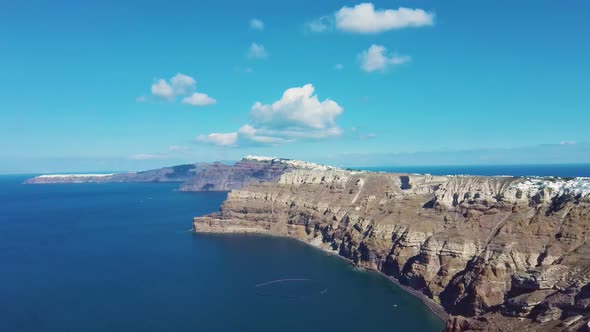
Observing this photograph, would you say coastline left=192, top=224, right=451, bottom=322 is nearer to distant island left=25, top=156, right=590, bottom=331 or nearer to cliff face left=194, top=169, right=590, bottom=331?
distant island left=25, top=156, right=590, bottom=331

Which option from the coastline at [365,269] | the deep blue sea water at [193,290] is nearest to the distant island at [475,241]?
the coastline at [365,269]

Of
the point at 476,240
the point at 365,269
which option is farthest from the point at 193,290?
the point at 476,240

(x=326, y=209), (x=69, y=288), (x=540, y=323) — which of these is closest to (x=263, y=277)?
(x=69, y=288)

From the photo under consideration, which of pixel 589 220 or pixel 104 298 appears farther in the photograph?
pixel 104 298

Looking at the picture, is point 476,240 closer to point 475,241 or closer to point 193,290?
point 475,241

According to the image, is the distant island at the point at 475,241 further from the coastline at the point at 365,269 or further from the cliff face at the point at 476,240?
the coastline at the point at 365,269

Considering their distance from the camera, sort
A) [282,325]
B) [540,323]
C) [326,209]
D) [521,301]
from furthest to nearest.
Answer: [326,209], [282,325], [521,301], [540,323]

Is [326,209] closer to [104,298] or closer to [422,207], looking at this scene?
[422,207]
